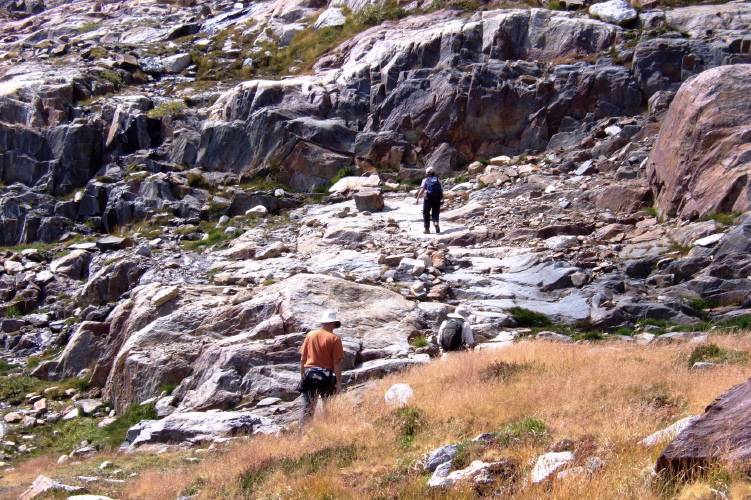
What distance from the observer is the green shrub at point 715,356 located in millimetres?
7711

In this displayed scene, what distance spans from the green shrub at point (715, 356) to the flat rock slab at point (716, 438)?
3477mm

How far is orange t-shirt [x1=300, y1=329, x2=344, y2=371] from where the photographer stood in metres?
7.73

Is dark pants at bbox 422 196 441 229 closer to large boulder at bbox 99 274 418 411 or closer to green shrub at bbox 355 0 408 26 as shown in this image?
large boulder at bbox 99 274 418 411

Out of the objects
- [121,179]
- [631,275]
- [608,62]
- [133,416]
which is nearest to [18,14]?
[121,179]

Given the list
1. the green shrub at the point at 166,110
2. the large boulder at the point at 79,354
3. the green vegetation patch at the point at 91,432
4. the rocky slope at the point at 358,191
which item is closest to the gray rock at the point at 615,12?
the rocky slope at the point at 358,191

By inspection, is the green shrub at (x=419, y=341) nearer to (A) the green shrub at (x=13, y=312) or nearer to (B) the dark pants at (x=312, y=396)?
(B) the dark pants at (x=312, y=396)

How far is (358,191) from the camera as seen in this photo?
771 inches

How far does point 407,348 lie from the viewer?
10336mm

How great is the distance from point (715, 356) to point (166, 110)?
22601 millimetres

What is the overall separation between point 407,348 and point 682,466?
622 cm

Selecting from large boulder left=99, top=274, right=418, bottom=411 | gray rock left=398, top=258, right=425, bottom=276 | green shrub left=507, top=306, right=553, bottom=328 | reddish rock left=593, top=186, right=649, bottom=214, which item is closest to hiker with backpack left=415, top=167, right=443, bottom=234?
gray rock left=398, top=258, right=425, bottom=276

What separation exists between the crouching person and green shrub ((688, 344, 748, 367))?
4.33 m

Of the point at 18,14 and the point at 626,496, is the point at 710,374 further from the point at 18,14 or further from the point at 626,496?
the point at 18,14

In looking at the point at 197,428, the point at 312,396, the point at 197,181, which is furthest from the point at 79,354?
the point at 197,181
